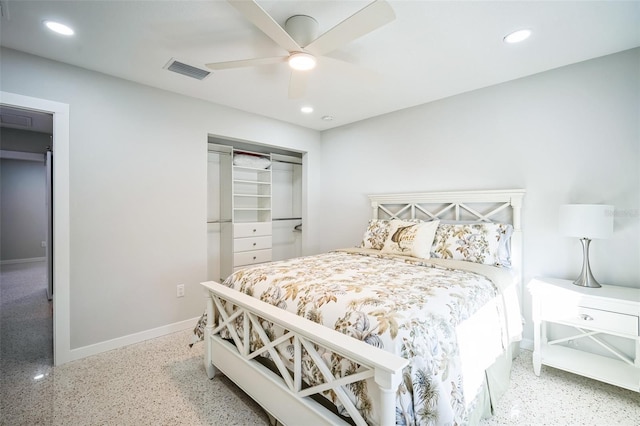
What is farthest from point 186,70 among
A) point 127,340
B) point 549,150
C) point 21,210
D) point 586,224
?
point 21,210

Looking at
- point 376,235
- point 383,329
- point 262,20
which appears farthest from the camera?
point 376,235

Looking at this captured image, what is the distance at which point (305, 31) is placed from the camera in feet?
5.98

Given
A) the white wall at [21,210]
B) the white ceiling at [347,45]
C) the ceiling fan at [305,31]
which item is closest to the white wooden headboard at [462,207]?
the white ceiling at [347,45]

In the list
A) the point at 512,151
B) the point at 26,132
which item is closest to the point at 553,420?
the point at 512,151

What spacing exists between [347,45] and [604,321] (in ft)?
8.56

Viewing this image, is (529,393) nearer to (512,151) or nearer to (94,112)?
(512,151)

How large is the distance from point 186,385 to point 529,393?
241 cm

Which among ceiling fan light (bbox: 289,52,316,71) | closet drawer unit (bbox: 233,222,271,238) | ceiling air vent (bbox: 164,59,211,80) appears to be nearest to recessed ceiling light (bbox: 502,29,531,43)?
ceiling fan light (bbox: 289,52,316,71)

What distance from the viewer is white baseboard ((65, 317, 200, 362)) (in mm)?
2466

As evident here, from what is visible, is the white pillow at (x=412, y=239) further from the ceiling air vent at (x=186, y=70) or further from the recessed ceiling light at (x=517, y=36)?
the ceiling air vent at (x=186, y=70)

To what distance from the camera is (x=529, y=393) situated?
197cm

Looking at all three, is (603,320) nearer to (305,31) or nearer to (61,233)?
(305,31)

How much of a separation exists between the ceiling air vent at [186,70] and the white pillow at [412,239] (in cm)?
235

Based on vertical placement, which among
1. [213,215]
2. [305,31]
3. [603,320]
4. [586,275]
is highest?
[305,31]
